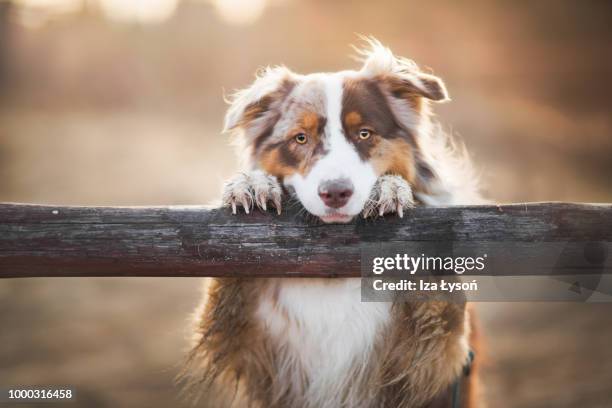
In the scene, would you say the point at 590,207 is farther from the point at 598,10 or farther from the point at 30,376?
the point at 598,10

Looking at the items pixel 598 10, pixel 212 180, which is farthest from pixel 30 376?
pixel 598 10

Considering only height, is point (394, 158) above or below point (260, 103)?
below

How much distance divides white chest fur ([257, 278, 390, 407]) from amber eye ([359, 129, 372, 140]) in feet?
2.24

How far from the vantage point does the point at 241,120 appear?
3277 millimetres

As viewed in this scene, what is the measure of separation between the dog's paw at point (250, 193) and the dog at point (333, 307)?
0.15 ft

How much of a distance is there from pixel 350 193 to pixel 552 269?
0.85 m

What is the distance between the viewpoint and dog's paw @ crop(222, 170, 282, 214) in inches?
101

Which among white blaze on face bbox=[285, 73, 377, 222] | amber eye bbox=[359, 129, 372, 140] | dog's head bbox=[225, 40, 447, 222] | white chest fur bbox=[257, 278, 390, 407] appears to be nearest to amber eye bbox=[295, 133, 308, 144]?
dog's head bbox=[225, 40, 447, 222]

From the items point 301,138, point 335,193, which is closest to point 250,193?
point 335,193

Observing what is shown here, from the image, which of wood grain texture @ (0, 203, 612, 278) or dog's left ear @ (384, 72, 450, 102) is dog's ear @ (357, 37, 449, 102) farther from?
wood grain texture @ (0, 203, 612, 278)

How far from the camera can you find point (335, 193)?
255cm

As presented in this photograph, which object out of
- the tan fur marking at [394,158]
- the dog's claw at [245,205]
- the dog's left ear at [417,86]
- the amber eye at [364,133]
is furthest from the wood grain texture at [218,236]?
the dog's left ear at [417,86]

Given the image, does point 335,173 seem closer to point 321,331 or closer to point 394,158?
point 394,158

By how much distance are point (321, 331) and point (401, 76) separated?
4.38 feet
